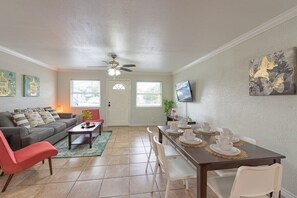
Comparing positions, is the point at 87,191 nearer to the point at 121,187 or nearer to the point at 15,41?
the point at 121,187

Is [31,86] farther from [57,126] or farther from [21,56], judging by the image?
[57,126]

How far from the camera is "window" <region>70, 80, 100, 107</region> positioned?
6.31 metres

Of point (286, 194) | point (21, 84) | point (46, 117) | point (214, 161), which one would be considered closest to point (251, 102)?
point (286, 194)

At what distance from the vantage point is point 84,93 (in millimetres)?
6387

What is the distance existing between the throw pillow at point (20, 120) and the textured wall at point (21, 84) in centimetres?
46

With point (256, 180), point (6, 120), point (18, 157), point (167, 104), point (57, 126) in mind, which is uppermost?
point (167, 104)

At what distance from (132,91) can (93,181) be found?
15.3 feet

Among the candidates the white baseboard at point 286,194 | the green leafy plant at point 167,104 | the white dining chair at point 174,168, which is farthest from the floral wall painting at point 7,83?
the white baseboard at point 286,194

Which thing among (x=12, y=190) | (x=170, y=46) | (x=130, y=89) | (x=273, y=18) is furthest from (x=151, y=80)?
(x=12, y=190)

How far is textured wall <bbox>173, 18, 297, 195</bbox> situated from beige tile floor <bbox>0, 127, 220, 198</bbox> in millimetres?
1198

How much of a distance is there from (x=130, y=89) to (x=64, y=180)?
4.66 m

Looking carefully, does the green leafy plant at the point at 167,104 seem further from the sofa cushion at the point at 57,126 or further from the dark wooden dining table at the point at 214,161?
the dark wooden dining table at the point at 214,161

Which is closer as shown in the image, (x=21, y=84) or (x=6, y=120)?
(x=6, y=120)

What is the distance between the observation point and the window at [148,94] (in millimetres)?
6781
